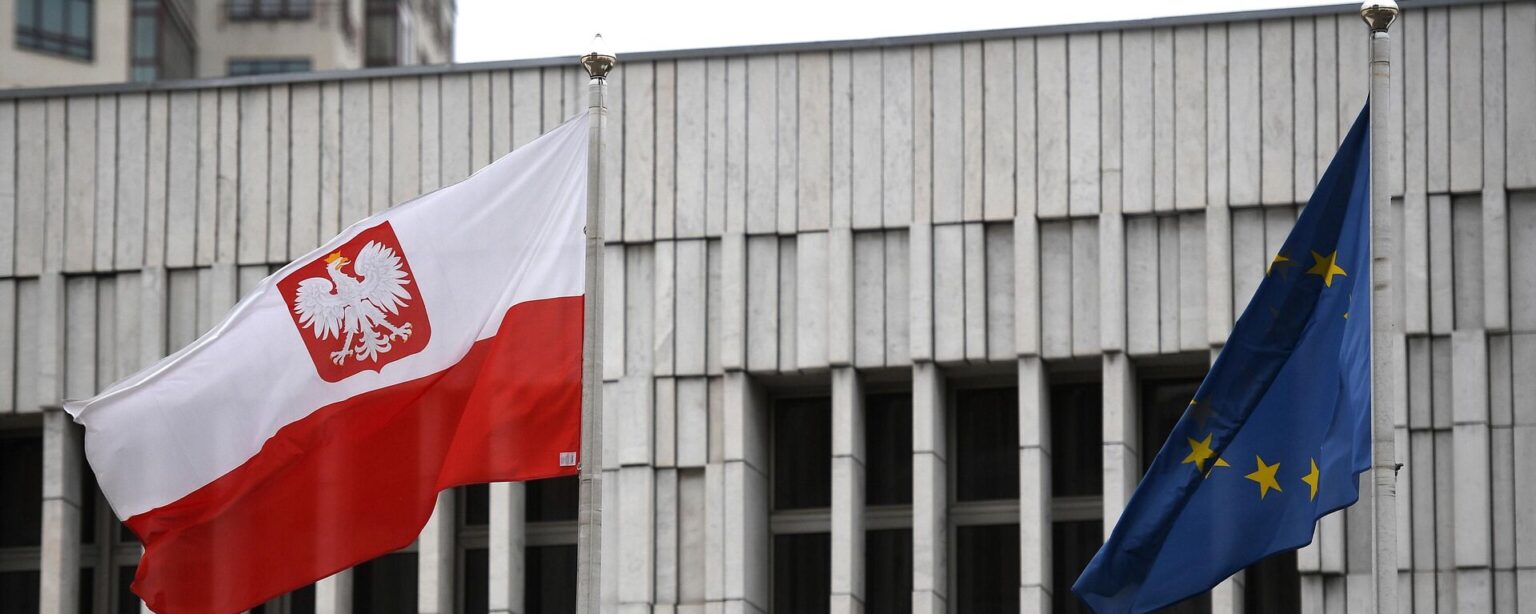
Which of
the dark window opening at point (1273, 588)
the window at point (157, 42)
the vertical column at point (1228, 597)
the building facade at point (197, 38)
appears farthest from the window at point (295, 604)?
the window at point (157, 42)

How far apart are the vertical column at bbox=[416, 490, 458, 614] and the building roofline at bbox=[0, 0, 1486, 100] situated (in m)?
4.31

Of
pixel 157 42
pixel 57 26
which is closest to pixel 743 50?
pixel 57 26

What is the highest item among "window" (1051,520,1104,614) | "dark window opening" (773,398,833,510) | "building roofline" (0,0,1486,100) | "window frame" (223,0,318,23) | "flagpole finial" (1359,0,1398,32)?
"window frame" (223,0,318,23)

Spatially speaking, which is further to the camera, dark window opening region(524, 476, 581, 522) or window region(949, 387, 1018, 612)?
dark window opening region(524, 476, 581, 522)

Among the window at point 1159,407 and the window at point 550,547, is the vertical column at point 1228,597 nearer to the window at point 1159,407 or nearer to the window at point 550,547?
the window at point 1159,407

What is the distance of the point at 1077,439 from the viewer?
26562 mm

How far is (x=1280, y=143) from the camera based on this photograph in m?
25.5

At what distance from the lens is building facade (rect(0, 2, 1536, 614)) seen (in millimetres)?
24984

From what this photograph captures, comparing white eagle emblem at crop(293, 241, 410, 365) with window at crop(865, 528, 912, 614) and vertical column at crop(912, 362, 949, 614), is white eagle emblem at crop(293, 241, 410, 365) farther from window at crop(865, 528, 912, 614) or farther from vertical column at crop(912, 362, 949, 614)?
window at crop(865, 528, 912, 614)

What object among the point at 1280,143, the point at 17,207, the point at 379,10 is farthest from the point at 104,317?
the point at 379,10

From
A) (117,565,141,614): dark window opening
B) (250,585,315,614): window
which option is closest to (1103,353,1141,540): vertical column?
(250,585,315,614): window

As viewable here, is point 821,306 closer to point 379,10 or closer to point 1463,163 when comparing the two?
point 1463,163

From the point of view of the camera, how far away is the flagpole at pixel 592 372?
18281 millimetres

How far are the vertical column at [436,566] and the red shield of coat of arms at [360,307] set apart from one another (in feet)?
25.7
